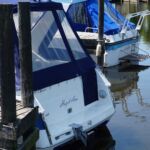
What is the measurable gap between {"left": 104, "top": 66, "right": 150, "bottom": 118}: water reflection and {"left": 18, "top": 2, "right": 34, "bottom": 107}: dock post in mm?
4669

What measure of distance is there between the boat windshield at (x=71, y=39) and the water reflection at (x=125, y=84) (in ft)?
8.16

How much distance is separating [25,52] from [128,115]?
4.83 m

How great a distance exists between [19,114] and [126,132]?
3831mm

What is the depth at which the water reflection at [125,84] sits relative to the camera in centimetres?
1275

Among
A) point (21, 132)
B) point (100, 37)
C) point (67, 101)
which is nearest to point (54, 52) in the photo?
point (67, 101)

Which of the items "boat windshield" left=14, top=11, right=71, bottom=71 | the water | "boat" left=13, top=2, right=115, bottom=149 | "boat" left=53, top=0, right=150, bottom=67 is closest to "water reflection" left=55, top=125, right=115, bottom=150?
the water

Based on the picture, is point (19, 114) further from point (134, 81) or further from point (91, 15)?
point (91, 15)

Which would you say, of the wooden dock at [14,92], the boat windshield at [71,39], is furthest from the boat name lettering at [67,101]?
the wooden dock at [14,92]

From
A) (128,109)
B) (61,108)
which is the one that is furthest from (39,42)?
(128,109)

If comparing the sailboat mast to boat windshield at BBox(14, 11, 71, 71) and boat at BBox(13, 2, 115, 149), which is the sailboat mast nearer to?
boat at BBox(13, 2, 115, 149)

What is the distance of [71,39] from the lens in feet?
31.7

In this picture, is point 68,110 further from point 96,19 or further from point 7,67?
point 96,19

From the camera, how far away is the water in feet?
31.7

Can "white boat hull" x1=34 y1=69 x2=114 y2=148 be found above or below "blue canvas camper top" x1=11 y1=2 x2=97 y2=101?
below
